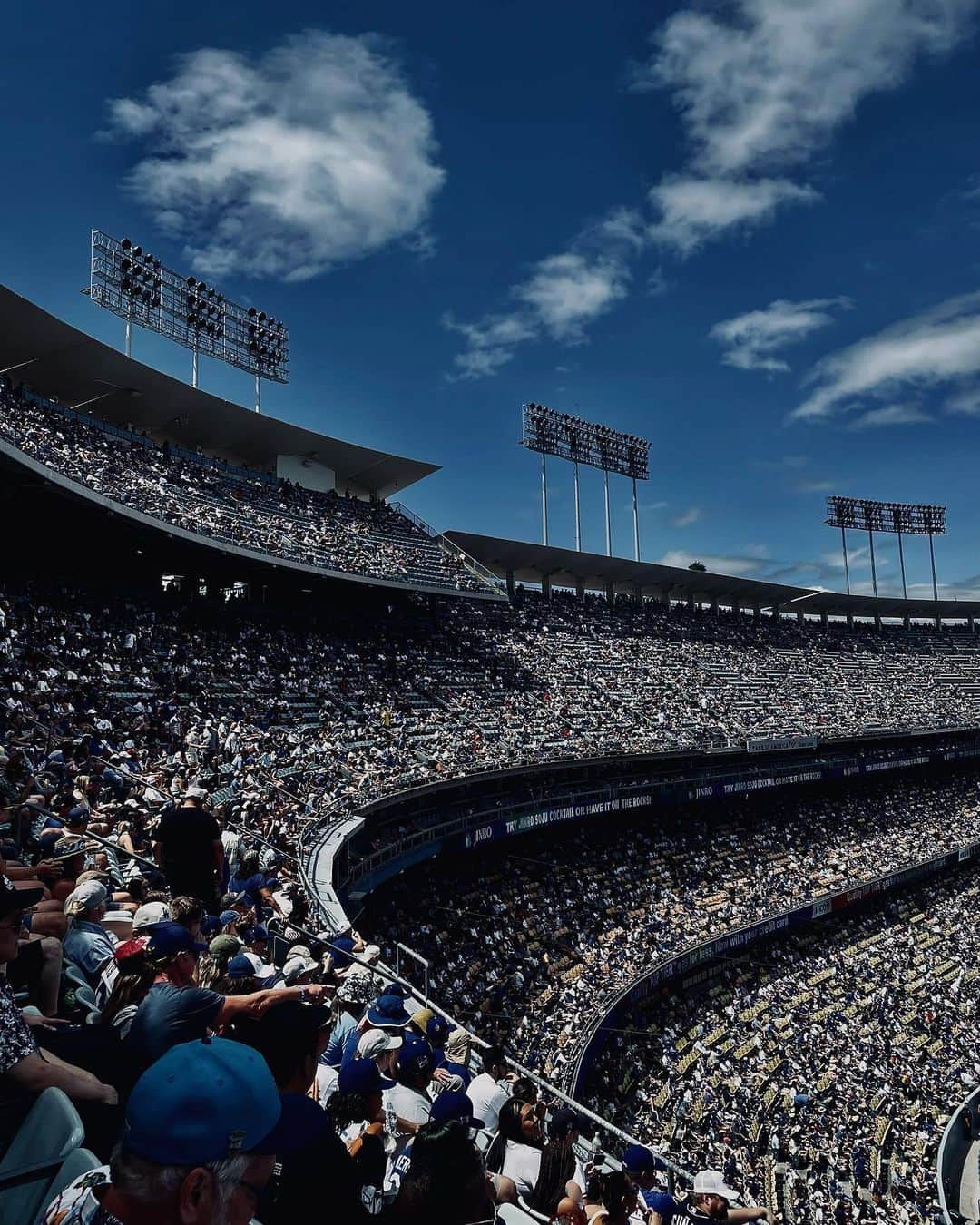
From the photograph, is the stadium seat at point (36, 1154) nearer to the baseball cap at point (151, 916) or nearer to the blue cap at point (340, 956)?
the baseball cap at point (151, 916)

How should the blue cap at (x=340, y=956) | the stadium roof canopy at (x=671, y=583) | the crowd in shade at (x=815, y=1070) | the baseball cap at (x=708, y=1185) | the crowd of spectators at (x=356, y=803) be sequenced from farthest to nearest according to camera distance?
the stadium roof canopy at (x=671, y=583) → the crowd in shade at (x=815, y=1070) → the blue cap at (x=340, y=956) → the baseball cap at (x=708, y=1185) → the crowd of spectators at (x=356, y=803)

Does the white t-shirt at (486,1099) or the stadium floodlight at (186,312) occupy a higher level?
the stadium floodlight at (186,312)

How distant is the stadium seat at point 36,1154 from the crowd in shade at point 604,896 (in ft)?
51.6

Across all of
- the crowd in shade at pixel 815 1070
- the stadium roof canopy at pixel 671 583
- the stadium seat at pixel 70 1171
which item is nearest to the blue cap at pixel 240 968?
the stadium seat at pixel 70 1171

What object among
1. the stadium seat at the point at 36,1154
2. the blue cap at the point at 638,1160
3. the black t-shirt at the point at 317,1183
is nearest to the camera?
the stadium seat at the point at 36,1154

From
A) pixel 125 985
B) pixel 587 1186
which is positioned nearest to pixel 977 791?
pixel 587 1186

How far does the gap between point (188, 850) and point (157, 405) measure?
1106 inches

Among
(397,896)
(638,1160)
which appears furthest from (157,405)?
(638,1160)

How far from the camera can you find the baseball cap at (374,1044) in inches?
181

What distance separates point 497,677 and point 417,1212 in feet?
101

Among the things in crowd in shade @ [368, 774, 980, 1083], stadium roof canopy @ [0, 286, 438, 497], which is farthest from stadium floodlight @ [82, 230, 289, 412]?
crowd in shade @ [368, 774, 980, 1083]

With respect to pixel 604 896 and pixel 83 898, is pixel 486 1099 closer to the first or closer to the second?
pixel 83 898

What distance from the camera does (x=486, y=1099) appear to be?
501 centimetres

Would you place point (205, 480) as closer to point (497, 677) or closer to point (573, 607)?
point (497, 677)
